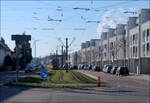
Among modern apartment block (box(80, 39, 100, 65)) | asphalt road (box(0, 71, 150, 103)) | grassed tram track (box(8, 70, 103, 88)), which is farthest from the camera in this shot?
modern apartment block (box(80, 39, 100, 65))

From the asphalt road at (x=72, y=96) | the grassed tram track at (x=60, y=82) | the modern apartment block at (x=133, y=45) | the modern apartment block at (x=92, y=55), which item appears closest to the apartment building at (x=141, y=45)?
the modern apartment block at (x=133, y=45)

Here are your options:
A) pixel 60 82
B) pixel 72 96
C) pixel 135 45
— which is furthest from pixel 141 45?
pixel 72 96

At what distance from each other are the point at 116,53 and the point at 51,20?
5464 centimetres

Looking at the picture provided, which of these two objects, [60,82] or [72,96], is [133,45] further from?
[72,96]

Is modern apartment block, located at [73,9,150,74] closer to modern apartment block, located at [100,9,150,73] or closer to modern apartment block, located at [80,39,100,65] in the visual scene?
modern apartment block, located at [100,9,150,73]

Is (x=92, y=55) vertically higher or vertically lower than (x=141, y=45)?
lower

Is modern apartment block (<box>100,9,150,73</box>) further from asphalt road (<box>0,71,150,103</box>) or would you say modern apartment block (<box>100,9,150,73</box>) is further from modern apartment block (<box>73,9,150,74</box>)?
asphalt road (<box>0,71,150,103</box>)

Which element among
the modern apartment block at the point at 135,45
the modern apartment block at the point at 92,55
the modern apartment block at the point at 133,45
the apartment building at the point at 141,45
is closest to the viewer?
the apartment building at the point at 141,45

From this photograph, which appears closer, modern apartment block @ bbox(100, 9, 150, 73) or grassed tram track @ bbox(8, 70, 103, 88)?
grassed tram track @ bbox(8, 70, 103, 88)

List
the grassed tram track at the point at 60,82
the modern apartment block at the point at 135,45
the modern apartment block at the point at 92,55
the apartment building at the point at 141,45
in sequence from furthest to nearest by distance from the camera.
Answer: the modern apartment block at the point at 92,55 < the modern apartment block at the point at 135,45 < the apartment building at the point at 141,45 < the grassed tram track at the point at 60,82

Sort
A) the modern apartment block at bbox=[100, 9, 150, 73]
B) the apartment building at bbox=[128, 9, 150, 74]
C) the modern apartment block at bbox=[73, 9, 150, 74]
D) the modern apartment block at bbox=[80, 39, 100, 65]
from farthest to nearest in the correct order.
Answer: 1. the modern apartment block at bbox=[80, 39, 100, 65]
2. the modern apartment block at bbox=[73, 9, 150, 74]
3. the modern apartment block at bbox=[100, 9, 150, 73]
4. the apartment building at bbox=[128, 9, 150, 74]

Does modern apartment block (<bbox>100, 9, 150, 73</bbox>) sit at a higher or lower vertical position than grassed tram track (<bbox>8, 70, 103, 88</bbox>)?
higher

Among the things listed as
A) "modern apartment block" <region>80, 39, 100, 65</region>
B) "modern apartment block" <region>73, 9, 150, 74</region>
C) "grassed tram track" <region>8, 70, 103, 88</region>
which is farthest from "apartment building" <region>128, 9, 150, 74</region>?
"modern apartment block" <region>80, 39, 100, 65</region>

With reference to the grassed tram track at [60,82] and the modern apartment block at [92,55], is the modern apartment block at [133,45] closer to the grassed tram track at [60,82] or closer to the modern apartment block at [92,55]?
the modern apartment block at [92,55]
